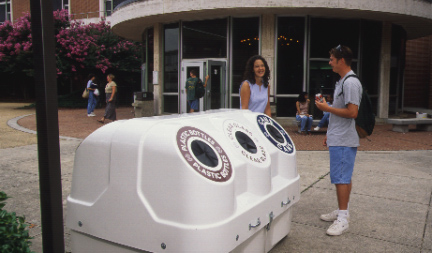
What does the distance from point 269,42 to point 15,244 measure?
42.7ft

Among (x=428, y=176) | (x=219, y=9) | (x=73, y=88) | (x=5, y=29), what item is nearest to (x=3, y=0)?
(x=73, y=88)

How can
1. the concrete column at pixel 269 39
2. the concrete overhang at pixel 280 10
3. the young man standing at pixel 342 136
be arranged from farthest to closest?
the concrete column at pixel 269 39
the concrete overhang at pixel 280 10
the young man standing at pixel 342 136

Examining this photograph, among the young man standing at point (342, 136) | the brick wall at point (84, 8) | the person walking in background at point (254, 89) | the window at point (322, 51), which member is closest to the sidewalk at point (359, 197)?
the young man standing at point (342, 136)

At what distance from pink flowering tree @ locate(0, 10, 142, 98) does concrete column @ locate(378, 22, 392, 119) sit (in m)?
14.6

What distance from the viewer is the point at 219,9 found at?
13414 millimetres

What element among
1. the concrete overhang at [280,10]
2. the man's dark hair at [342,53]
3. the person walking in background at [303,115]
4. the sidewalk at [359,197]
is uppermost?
the concrete overhang at [280,10]

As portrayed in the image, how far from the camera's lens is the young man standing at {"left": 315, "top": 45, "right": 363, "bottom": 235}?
3.73m

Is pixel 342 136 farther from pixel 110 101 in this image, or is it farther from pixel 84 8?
pixel 84 8

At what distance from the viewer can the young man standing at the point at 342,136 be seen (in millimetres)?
3727

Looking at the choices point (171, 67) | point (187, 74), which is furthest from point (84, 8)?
point (187, 74)

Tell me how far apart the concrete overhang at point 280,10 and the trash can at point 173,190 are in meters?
10.8

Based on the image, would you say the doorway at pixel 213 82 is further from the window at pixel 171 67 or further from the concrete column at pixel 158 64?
the concrete column at pixel 158 64

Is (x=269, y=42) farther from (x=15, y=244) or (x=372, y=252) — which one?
(x=15, y=244)

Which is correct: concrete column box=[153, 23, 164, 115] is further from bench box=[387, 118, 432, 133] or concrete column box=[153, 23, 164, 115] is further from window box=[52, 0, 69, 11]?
window box=[52, 0, 69, 11]
